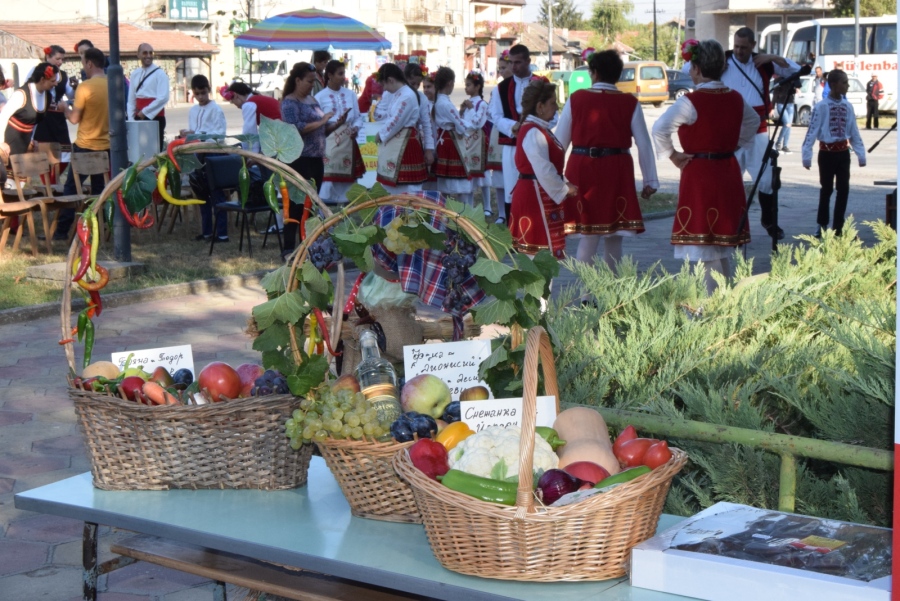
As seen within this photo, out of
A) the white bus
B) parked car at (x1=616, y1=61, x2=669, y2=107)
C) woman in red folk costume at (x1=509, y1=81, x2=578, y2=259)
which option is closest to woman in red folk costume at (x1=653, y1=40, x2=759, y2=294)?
woman in red folk costume at (x1=509, y1=81, x2=578, y2=259)

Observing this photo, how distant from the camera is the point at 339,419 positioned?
2.23 m

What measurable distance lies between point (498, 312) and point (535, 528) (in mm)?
655

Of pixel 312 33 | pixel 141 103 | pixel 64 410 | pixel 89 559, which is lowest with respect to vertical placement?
pixel 64 410

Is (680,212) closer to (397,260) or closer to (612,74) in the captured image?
(612,74)

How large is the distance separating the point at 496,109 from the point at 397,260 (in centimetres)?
Answer: 754

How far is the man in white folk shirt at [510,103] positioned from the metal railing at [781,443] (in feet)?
25.6

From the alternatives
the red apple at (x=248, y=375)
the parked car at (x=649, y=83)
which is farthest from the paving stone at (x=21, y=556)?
the parked car at (x=649, y=83)

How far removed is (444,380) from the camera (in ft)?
8.38

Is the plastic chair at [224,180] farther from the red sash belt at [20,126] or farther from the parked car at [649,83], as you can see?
the parked car at [649,83]

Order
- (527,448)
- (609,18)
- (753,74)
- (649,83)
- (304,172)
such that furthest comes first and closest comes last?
(609,18) → (649,83) → (304,172) → (753,74) → (527,448)

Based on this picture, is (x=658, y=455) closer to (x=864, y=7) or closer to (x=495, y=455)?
(x=495, y=455)

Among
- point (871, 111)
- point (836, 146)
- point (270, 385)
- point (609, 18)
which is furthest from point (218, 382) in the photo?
point (609, 18)

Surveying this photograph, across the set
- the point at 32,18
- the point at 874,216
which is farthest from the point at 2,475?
the point at 32,18

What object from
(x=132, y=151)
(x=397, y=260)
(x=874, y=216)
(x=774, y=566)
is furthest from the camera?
(x=874, y=216)
